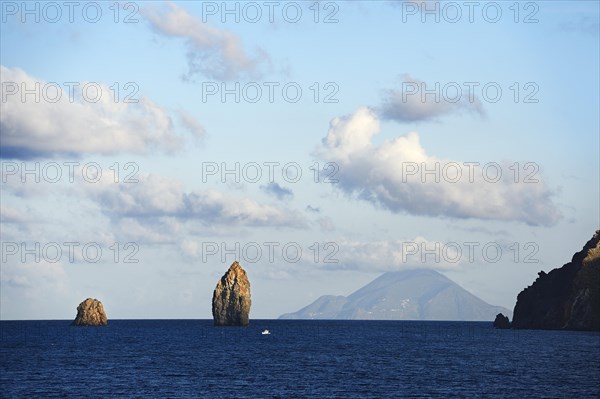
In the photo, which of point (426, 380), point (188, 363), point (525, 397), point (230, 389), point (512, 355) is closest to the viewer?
point (525, 397)

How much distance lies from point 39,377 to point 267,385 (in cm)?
3489

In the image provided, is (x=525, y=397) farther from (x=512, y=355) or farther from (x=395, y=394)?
(x=512, y=355)

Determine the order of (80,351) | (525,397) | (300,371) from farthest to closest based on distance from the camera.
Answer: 1. (80,351)
2. (300,371)
3. (525,397)

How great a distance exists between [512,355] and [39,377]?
94419 mm

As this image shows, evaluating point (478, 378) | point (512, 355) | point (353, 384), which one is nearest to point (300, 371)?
point (353, 384)

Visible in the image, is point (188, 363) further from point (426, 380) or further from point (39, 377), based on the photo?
point (426, 380)

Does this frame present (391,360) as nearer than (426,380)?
No

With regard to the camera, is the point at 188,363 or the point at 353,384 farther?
the point at 188,363

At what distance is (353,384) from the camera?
371 feet

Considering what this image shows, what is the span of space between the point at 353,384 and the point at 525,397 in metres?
Answer: 23.7

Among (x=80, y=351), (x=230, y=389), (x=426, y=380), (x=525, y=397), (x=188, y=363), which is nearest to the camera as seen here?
(x=525, y=397)

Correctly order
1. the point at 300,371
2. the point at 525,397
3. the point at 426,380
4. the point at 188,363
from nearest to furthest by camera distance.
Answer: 1. the point at 525,397
2. the point at 426,380
3. the point at 300,371
4. the point at 188,363

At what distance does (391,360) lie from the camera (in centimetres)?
15612

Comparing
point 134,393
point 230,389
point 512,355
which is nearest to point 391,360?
point 512,355
